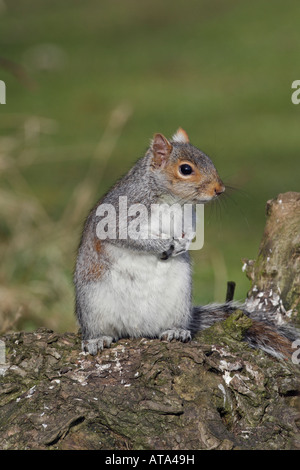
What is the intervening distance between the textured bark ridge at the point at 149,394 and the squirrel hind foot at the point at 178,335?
0.06 m

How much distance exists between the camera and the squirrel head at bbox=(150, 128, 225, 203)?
358 cm

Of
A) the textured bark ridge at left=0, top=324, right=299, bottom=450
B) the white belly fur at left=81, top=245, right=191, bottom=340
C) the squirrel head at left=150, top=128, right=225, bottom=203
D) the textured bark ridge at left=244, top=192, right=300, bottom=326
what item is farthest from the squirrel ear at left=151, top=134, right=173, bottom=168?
the textured bark ridge at left=0, top=324, right=299, bottom=450

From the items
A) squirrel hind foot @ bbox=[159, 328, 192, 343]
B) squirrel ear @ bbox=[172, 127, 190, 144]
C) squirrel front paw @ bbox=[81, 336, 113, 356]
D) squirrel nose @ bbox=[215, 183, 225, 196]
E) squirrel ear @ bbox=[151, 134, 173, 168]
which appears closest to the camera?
squirrel front paw @ bbox=[81, 336, 113, 356]

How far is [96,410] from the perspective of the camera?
291 centimetres

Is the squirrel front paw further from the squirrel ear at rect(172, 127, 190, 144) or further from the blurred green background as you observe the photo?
the squirrel ear at rect(172, 127, 190, 144)

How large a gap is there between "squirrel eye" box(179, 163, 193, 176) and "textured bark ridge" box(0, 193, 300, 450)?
0.70m

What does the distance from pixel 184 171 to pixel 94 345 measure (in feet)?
2.92

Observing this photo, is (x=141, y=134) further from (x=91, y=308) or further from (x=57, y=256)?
(x=91, y=308)

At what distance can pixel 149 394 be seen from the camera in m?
2.97

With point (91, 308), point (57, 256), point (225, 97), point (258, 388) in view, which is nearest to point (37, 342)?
point (91, 308)

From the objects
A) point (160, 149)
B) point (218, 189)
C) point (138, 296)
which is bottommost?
→ point (138, 296)

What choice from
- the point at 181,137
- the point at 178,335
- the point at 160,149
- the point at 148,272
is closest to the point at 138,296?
the point at 148,272

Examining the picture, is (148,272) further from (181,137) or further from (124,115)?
(124,115)

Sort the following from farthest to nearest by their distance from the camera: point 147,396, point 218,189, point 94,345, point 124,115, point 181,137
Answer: point 124,115 → point 181,137 → point 218,189 → point 94,345 → point 147,396
